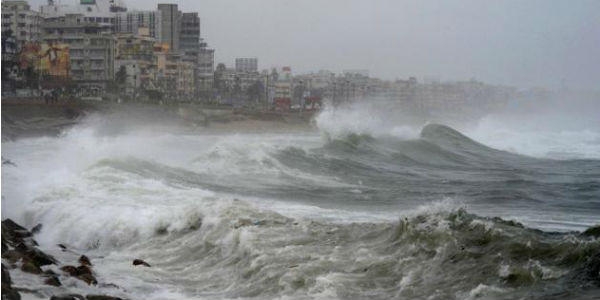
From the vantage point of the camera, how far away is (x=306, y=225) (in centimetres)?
912

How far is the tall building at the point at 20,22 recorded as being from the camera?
50719mm

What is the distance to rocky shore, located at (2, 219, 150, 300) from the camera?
620cm

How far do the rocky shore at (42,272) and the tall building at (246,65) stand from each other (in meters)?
76.8

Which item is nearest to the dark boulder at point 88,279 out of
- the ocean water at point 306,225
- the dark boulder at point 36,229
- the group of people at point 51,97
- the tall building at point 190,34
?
the ocean water at point 306,225

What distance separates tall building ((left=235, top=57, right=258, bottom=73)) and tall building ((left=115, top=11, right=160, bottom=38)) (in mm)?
9252

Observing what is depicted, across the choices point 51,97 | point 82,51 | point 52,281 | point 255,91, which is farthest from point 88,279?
point 255,91

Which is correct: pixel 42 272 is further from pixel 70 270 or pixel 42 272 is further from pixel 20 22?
pixel 20 22

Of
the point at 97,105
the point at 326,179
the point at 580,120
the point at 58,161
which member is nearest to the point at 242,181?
the point at 326,179

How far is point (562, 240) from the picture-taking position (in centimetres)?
693

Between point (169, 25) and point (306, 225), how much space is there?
3065 inches

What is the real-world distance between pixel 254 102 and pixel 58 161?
5411 cm

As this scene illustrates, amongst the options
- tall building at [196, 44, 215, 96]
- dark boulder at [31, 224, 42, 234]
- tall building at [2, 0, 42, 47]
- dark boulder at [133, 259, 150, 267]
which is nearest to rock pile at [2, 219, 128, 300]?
dark boulder at [133, 259, 150, 267]

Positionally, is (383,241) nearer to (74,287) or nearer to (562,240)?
(562,240)

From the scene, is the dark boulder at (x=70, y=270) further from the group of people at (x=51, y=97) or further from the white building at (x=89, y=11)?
the white building at (x=89, y=11)
